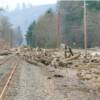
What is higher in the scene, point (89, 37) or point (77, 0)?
point (77, 0)

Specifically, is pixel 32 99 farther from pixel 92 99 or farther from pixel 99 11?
pixel 99 11

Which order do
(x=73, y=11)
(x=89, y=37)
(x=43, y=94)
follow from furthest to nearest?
(x=73, y=11) < (x=89, y=37) < (x=43, y=94)

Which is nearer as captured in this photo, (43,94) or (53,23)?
(43,94)

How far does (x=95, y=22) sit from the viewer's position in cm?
10331

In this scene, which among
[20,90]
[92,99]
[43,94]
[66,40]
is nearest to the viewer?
[92,99]

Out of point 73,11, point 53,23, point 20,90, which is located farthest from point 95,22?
point 20,90

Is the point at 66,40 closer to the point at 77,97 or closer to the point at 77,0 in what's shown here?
the point at 77,0

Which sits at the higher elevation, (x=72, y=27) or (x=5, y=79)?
(x=72, y=27)

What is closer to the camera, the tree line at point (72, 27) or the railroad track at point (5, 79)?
the railroad track at point (5, 79)

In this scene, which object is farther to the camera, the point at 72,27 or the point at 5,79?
the point at 72,27

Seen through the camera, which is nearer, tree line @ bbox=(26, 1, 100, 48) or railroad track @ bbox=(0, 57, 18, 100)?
railroad track @ bbox=(0, 57, 18, 100)

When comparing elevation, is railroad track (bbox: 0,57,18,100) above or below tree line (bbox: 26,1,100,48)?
below

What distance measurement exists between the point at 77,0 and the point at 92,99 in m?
102

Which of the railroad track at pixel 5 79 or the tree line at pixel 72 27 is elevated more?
the tree line at pixel 72 27
